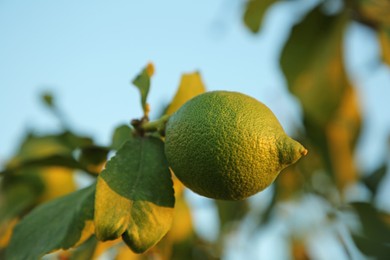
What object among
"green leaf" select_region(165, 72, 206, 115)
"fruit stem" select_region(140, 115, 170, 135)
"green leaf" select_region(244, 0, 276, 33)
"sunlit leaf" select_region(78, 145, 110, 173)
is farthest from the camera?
"green leaf" select_region(244, 0, 276, 33)

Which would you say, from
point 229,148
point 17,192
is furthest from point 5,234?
point 229,148

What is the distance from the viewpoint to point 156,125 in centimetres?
102

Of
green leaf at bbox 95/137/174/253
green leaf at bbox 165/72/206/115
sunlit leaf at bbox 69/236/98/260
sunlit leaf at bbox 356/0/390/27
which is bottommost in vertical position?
sunlit leaf at bbox 69/236/98/260

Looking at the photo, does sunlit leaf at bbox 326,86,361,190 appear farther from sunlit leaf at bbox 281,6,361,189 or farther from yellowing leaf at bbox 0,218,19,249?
yellowing leaf at bbox 0,218,19,249

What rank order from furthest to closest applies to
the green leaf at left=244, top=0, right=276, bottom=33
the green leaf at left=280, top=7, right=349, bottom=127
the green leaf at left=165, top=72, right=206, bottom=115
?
the green leaf at left=244, top=0, right=276, bottom=33, the green leaf at left=280, top=7, right=349, bottom=127, the green leaf at left=165, top=72, right=206, bottom=115

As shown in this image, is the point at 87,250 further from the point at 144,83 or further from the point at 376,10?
the point at 376,10

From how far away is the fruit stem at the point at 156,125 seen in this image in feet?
3.33

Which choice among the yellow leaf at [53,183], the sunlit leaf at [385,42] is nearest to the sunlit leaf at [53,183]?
the yellow leaf at [53,183]

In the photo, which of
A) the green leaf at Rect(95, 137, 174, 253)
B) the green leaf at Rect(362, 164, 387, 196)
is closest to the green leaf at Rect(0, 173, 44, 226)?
the green leaf at Rect(95, 137, 174, 253)

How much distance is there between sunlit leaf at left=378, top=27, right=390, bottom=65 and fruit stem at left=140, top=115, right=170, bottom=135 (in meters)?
1.28

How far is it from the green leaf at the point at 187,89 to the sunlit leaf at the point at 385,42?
108 cm

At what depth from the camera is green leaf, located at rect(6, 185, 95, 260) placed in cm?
93

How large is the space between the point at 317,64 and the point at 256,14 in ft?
1.18

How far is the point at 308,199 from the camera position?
211cm
